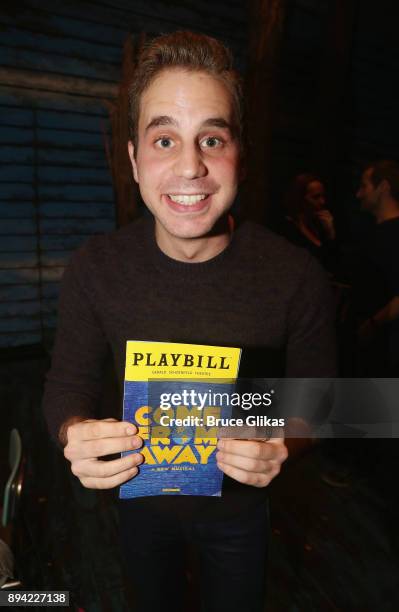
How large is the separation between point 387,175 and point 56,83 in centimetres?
375

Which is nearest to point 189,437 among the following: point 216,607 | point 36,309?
point 216,607

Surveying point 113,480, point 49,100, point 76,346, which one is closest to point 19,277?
point 49,100

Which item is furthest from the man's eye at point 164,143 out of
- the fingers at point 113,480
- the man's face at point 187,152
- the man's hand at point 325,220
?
the man's hand at point 325,220

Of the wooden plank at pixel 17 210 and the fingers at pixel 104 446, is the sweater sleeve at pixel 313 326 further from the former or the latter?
the wooden plank at pixel 17 210

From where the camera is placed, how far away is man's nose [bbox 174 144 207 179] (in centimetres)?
110

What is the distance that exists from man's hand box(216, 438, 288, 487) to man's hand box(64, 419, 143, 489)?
225 millimetres

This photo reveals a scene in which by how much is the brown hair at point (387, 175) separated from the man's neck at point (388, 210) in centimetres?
5

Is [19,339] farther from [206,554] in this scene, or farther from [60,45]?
[206,554]

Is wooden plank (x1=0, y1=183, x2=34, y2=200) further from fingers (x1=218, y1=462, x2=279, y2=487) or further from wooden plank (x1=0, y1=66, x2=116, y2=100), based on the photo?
fingers (x1=218, y1=462, x2=279, y2=487)

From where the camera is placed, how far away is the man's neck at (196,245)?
1.19 m

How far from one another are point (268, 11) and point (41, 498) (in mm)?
5069

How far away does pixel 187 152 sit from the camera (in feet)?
3.63

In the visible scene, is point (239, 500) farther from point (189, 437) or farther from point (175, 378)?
point (175, 378)

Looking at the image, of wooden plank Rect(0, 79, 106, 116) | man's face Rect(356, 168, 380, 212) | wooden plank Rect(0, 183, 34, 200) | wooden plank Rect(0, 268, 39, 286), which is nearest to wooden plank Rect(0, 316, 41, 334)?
wooden plank Rect(0, 268, 39, 286)
